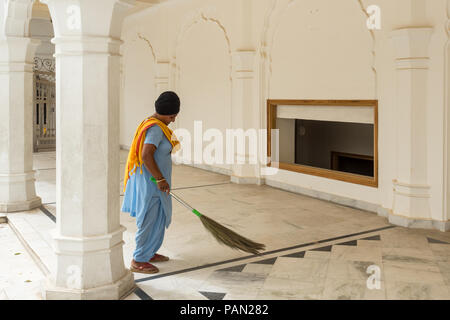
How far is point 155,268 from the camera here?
150 inches

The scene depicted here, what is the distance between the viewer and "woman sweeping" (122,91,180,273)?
363cm

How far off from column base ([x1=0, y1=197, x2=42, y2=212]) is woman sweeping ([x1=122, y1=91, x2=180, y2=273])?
2.76m

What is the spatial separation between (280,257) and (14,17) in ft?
13.7

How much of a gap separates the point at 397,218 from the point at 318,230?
3.27 feet

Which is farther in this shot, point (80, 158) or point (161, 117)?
point (161, 117)

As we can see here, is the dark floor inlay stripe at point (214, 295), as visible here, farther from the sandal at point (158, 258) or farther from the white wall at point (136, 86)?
the white wall at point (136, 86)

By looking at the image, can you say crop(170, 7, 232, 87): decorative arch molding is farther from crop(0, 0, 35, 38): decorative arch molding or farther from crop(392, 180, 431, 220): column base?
crop(392, 180, 431, 220): column base

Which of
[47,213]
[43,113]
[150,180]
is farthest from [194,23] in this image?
[150,180]

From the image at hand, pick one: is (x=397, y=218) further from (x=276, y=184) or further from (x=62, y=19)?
(x=62, y=19)

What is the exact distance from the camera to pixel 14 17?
5.47m

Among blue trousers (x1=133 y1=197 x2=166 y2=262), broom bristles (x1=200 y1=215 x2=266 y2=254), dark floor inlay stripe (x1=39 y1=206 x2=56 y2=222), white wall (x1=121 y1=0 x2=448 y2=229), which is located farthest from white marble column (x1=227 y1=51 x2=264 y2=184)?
blue trousers (x1=133 y1=197 x2=166 y2=262)

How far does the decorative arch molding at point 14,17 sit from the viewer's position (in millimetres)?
5434

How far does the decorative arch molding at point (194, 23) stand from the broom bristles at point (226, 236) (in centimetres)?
518
